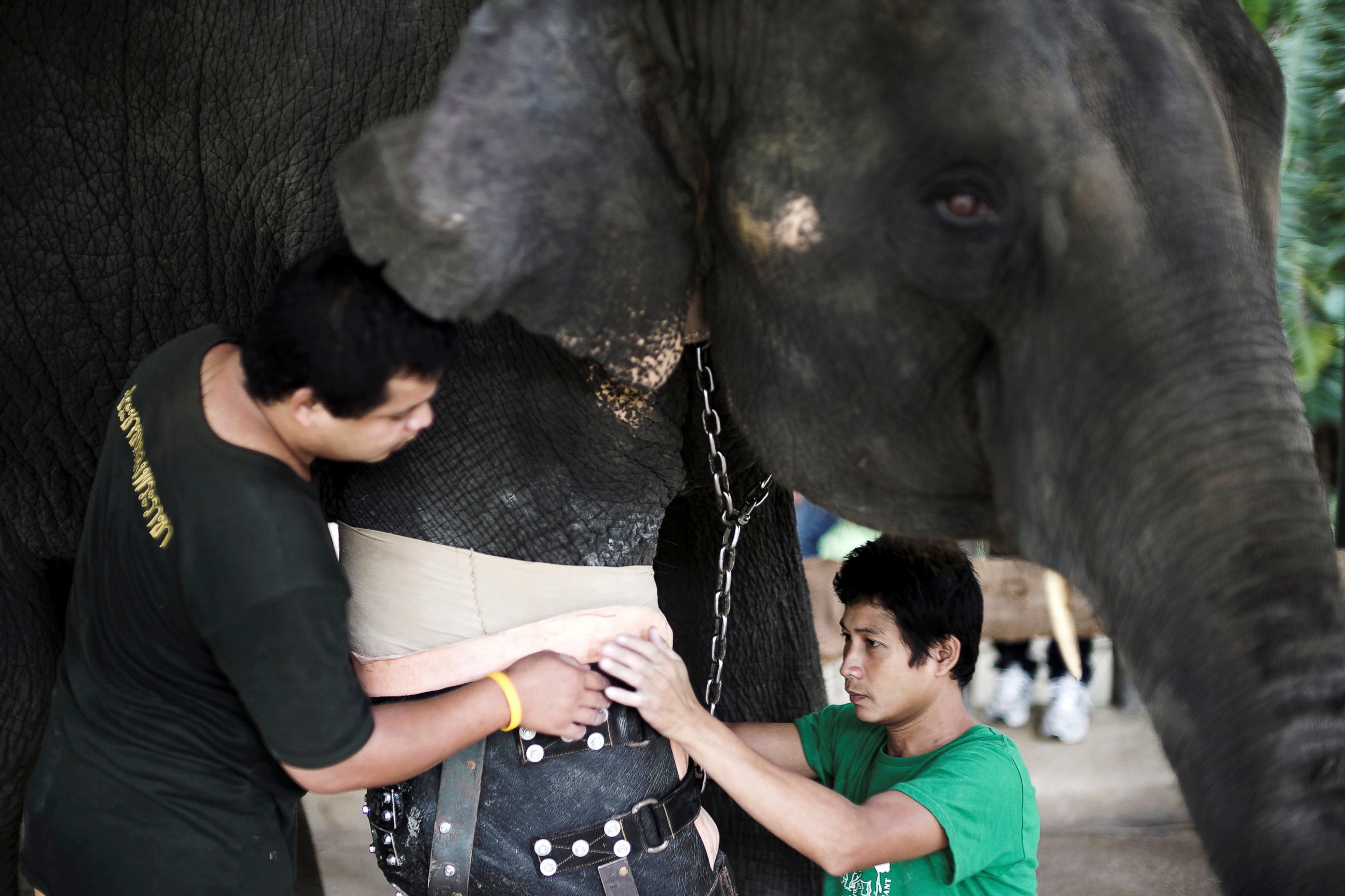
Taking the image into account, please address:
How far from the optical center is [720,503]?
174cm

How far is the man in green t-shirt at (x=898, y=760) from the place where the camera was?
173 cm

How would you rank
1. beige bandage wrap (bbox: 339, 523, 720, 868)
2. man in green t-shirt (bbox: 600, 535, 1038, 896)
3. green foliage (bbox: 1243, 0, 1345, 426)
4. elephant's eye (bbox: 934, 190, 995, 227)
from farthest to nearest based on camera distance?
green foliage (bbox: 1243, 0, 1345, 426) < man in green t-shirt (bbox: 600, 535, 1038, 896) < beige bandage wrap (bbox: 339, 523, 720, 868) < elephant's eye (bbox: 934, 190, 995, 227)

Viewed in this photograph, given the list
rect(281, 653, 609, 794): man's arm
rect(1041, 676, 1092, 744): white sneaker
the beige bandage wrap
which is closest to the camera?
rect(281, 653, 609, 794): man's arm

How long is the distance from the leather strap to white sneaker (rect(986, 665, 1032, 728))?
304 cm

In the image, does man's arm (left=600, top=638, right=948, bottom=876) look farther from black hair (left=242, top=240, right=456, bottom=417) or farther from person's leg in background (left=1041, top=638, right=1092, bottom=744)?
person's leg in background (left=1041, top=638, right=1092, bottom=744)

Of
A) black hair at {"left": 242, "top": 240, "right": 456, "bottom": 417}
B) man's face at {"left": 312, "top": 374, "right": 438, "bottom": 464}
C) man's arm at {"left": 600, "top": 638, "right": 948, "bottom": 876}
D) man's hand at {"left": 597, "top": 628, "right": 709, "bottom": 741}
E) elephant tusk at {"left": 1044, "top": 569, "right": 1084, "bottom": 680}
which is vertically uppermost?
black hair at {"left": 242, "top": 240, "right": 456, "bottom": 417}

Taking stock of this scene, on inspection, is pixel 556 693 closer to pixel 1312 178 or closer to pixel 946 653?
pixel 946 653

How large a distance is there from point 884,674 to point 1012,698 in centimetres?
248

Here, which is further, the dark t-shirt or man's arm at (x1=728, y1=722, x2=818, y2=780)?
man's arm at (x1=728, y1=722, x2=818, y2=780)

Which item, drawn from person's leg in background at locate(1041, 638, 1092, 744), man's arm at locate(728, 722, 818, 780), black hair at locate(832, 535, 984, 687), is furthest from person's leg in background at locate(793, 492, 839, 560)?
black hair at locate(832, 535, 984, 687)

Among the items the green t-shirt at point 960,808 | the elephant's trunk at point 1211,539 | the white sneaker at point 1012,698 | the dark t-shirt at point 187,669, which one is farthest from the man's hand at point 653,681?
the white sneaker at point 1012,698

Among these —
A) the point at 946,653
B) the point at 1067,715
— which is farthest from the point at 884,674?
the point at 1067,715

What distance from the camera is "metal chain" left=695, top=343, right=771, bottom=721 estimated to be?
5.19 feet

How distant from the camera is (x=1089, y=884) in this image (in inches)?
130
